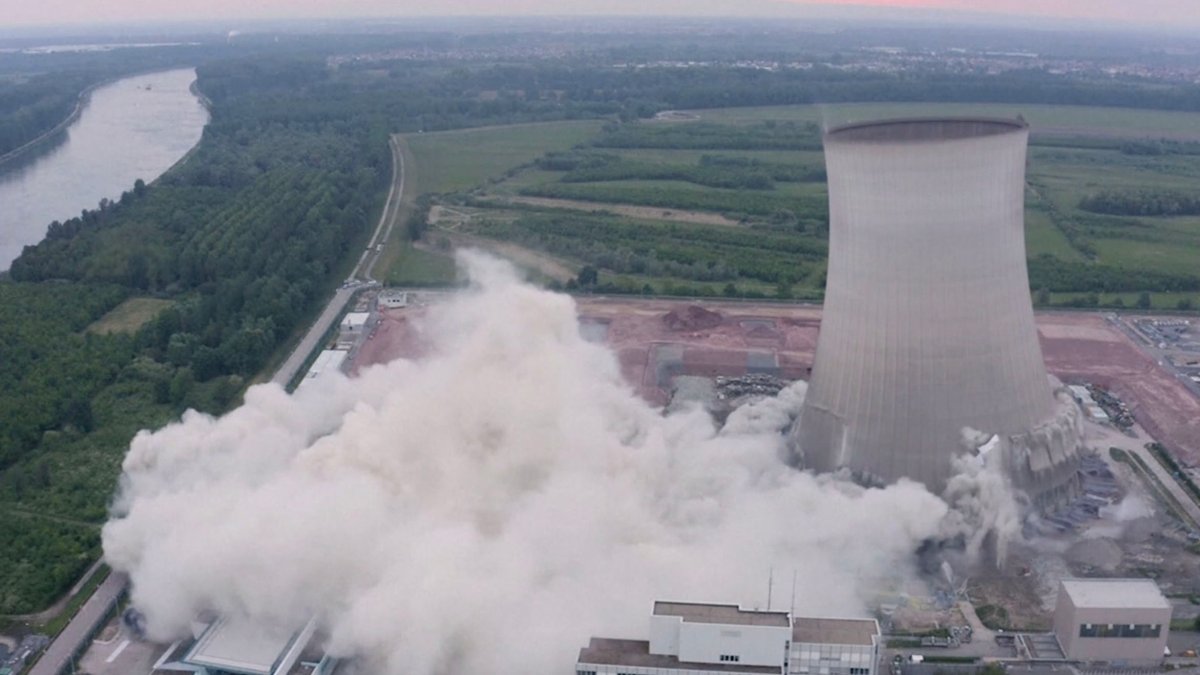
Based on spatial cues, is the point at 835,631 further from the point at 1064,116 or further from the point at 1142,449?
the point at 1064,116

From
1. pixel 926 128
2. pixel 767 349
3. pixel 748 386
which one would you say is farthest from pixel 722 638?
pixel 767 349

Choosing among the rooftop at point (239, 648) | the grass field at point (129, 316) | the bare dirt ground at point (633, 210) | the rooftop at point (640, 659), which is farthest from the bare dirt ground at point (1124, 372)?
the grass field at point (129, 316)

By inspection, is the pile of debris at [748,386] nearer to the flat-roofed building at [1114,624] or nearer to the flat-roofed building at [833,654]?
the flat-roofed building at [1114,624]

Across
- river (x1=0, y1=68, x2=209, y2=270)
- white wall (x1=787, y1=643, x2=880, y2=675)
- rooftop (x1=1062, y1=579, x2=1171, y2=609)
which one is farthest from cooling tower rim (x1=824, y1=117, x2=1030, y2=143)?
river (x1=0, y1=68, x2=209, y2=270)

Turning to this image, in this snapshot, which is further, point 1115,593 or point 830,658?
Answer: point 1115,593

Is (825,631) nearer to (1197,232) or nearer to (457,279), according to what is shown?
(457,279)

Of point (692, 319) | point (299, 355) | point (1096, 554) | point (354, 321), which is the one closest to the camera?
point (1096, 554)
